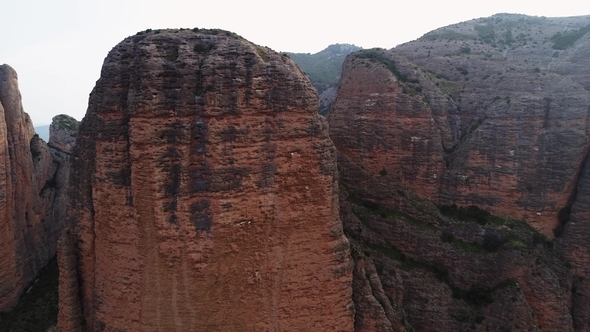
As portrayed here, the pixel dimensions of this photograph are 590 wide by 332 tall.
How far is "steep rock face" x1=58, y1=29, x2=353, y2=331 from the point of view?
15633 mm

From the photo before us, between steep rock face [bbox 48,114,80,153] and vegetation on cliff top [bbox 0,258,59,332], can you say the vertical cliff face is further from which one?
steep rock face [bbox 48,114,80,153]

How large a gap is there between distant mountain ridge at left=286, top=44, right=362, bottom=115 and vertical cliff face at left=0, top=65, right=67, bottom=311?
34989 mm

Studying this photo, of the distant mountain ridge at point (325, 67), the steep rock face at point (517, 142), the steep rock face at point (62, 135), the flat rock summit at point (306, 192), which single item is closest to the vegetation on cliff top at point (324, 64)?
the distant mountain ridge at point (325, 67)

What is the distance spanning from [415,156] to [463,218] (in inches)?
226

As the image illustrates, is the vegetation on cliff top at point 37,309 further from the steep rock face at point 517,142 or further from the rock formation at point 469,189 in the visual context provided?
the steep rock face at point 517,142

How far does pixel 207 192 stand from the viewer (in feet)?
51.9

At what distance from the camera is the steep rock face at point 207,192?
15633mm

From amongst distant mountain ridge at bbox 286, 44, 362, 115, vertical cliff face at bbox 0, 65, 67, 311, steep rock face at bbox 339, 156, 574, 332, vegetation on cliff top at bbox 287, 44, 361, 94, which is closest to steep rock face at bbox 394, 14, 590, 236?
steep rock face at bbox 339, 156, 574, 332

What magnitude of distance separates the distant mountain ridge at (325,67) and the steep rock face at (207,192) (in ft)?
133

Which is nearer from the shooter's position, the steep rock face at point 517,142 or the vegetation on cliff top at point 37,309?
the vegetation on cliff top at point 37,309

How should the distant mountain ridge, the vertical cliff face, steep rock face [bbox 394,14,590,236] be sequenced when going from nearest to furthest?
the vertical cliff face
steep rock face [bbox 394,14,590,236]
the distant mountain ridge

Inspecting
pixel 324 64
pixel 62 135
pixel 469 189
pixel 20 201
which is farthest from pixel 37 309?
pixel 324 64

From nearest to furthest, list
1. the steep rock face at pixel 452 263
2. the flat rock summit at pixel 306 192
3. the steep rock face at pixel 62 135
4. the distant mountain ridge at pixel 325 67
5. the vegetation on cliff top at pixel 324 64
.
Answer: the flat rock summit at pixel 306 192 → the steep rock face at pixel 452 263 → the steep rock face at pixel 62 135 → the distant mountain ridge at pixel 325 67 → the vegetation on cliff top at pixel 324 64

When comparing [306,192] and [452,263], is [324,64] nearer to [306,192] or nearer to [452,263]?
[452,263]
